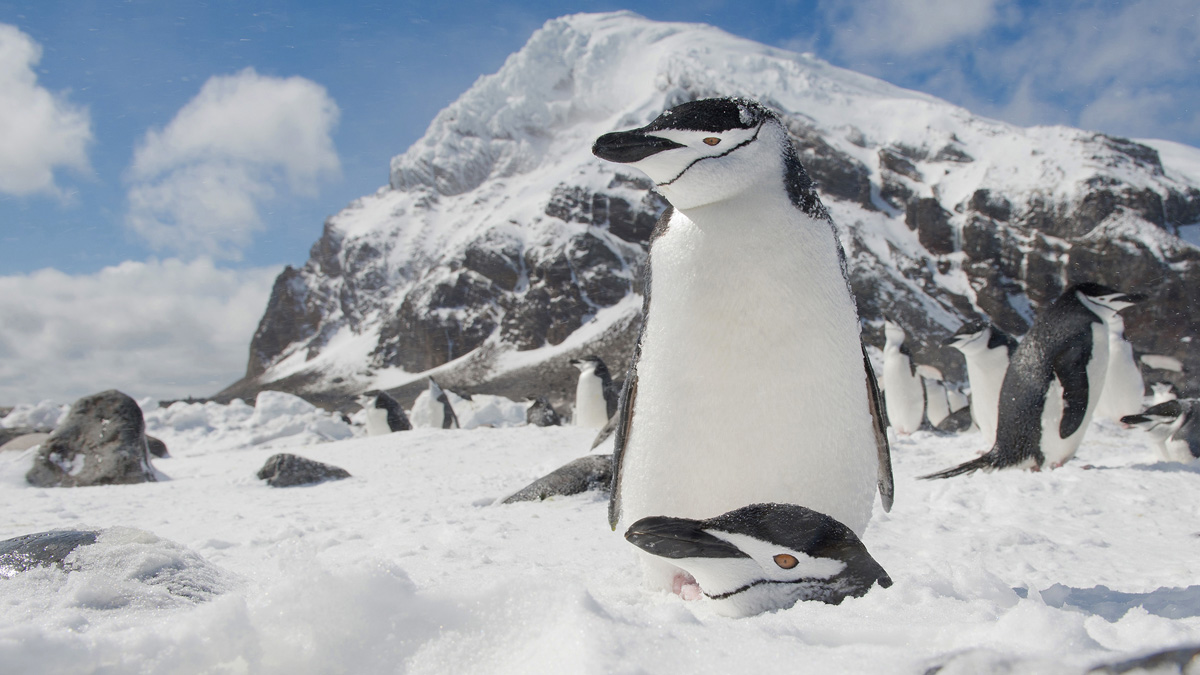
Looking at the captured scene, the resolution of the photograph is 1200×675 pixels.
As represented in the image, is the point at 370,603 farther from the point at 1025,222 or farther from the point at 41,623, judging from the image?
the point at 1025,222

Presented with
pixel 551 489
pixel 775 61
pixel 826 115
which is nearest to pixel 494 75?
pixel 775 61

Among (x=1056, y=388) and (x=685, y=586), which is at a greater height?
(x=1056, y=388)

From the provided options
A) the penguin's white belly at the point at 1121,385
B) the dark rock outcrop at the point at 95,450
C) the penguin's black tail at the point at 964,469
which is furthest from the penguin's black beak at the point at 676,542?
the penguin's white belly at the point at 1121,385

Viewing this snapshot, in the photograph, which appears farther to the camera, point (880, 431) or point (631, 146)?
point (880, 431)

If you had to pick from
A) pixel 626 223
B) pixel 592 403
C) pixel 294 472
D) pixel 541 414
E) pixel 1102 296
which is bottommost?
pixel 294 472

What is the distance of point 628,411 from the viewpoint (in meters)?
1.88

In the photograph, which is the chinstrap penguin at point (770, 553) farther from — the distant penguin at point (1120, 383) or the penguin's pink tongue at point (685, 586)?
the distant penguin at point (1120, 383)

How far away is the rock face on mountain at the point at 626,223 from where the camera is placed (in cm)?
4281

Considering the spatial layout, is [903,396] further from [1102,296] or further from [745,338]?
[745,338]

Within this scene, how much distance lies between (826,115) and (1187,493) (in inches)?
2679

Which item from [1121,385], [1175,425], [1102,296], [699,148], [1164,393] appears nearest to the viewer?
[699,148]

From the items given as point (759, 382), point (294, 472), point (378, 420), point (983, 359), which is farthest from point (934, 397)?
point (759, 382)

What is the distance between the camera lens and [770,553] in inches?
52.7

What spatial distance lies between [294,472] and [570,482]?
2.68m
